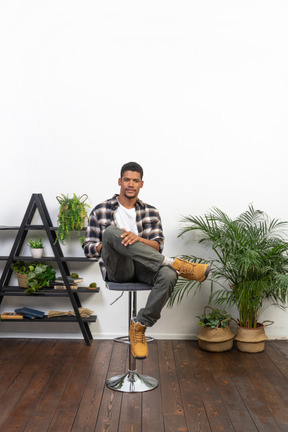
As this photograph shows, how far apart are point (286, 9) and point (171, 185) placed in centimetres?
171

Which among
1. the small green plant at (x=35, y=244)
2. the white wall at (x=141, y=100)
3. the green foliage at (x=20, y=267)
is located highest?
the white wall at (x=141, y=100)

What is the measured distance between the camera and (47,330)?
4.05 metres

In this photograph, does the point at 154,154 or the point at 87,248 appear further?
the point at 154,154

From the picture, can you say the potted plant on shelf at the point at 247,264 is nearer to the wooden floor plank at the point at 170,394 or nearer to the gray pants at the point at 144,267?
the wooden floor plank at the point at 170,394

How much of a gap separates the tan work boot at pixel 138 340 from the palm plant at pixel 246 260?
2.98ft

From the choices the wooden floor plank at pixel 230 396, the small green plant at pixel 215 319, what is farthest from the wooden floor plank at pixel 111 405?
the small green plant at pixel 215 319

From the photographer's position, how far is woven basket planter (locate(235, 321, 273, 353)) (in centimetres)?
368

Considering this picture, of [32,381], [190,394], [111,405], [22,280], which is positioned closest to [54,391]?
[32,381]

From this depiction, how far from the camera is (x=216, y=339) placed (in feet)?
12.0

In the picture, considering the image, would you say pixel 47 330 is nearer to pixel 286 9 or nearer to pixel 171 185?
pixel 171 185

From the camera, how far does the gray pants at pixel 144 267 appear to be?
107 inches

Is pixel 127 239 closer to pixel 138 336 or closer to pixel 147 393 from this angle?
pixel 138 336

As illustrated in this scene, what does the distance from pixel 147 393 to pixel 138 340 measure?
0.33 metres

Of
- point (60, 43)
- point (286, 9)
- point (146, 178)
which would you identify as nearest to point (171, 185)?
point (146, 178)
